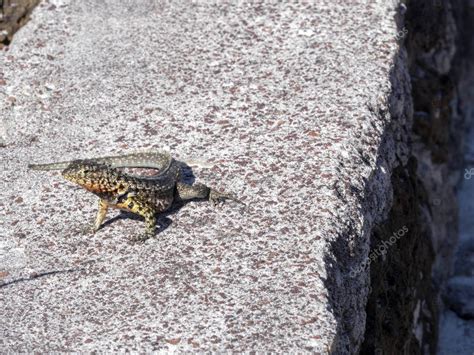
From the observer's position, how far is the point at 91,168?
15.8 ft

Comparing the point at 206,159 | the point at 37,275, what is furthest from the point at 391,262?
the point at 37,275

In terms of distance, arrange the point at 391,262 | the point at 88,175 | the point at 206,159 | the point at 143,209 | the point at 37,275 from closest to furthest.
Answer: the point at 37,275
the point at 88,175
the point at 143,209
the point at 206,159
the point at 391,262

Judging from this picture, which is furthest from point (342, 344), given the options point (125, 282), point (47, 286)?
point (47, 286)

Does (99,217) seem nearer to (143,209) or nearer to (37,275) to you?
(143,209)

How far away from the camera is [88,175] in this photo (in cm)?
479

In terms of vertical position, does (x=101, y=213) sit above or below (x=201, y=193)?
below

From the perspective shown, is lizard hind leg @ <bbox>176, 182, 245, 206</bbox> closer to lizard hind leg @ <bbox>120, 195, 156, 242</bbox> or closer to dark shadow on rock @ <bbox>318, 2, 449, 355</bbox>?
lizard hind leg @ <bbox>120, 195, 156, 242</bbox>

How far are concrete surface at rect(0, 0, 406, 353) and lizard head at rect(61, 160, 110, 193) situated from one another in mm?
285

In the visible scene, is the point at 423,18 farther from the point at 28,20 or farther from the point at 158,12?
the point at 28,20
